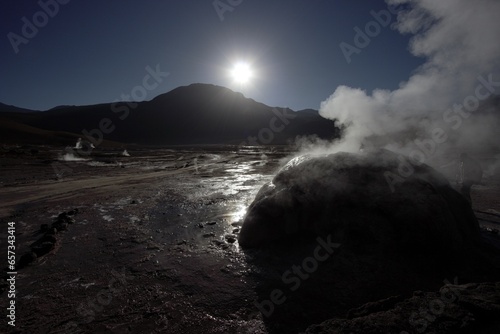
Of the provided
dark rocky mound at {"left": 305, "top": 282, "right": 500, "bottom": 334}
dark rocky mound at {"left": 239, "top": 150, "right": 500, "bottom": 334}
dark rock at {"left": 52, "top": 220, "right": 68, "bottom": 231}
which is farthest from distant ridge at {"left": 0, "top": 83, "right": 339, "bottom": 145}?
dark rocky mound at {"left": 305, "top": 282, "right": 500, "bottom": 334}

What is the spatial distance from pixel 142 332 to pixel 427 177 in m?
5.06

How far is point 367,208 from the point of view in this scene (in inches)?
174

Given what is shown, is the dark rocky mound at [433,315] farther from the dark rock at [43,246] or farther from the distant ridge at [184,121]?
the distant ridge at [184,121]

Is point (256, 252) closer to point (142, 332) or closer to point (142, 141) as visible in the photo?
point (142, 332)

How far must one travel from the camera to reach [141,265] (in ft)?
13.4

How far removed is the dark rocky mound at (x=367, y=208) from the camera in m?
4.07

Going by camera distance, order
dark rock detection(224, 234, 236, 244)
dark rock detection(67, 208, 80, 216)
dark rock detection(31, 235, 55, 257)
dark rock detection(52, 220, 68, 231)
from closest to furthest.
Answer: dark rock detection(31, 235, 55, 257) → dark rock detection(224, 234, 236, 244) → dark rock detection(52, 220, 68, 231) → dark rock detection(67, 208, 80, 216)

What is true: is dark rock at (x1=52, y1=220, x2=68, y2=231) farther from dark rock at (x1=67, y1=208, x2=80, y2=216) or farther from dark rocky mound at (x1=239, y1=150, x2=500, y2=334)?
dark rocky mound at (x1=239, y1=150, x2=500, y2=334)

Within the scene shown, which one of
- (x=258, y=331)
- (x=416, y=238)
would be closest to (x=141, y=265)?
(x=258, y=331)

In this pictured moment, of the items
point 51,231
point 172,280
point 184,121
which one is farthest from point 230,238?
point 184,121

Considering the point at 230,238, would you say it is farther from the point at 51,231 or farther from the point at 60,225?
the point at 60,225

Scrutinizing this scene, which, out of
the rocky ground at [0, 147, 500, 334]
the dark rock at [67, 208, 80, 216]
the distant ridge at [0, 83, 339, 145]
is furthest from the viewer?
the distant ridge at [0, 83, 339, 145]

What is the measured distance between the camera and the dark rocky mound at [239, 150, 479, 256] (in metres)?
4.07

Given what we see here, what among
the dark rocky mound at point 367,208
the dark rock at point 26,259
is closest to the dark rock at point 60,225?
the dark rock at point 26,259
